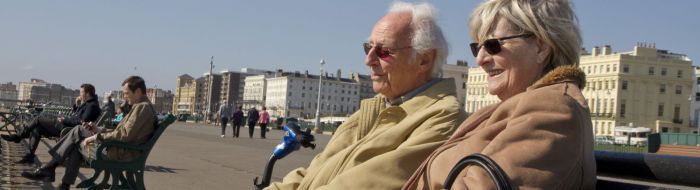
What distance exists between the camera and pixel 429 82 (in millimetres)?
3561

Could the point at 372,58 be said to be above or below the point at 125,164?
above

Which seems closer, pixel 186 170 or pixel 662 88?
pixel 186 170

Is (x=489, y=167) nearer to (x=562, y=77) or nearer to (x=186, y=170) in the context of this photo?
(x=562, y=77)

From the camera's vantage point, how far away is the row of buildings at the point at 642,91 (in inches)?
4459

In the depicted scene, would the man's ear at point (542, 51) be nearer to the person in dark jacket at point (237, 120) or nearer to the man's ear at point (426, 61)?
the man's ear at point (426, 61)

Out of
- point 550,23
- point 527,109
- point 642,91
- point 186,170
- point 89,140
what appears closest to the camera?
point 527,109

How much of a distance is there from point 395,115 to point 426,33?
18.3 inches

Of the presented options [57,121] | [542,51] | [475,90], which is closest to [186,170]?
[57,121]

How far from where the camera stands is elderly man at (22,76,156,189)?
6527 millimetres

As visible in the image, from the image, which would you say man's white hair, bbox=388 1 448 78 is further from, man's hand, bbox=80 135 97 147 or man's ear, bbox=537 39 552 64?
man's hand, bbox=80 135 97 147

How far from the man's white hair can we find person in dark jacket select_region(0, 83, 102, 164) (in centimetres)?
675

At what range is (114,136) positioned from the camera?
→ 21.3ft

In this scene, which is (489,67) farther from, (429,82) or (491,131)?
(429,82)

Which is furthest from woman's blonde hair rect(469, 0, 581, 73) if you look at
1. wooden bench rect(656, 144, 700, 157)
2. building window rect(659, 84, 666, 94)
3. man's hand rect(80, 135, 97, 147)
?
building window rect(659, 84, 666, 94)
